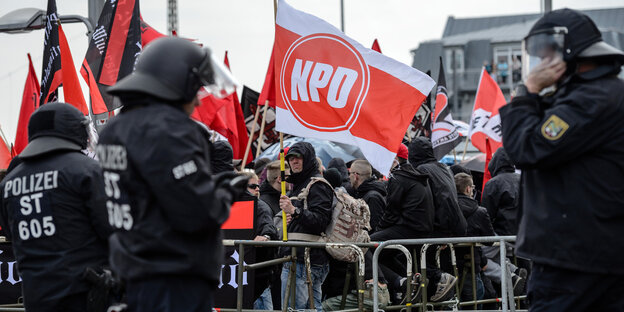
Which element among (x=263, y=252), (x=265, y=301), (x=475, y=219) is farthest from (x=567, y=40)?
(x=475, y=219)

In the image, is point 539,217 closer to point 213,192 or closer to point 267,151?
point 213,192

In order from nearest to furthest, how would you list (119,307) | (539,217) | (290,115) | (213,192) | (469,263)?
(213,192), (539,217), (119,307), (290,115), (469,263)

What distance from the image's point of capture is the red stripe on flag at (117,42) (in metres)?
11.0

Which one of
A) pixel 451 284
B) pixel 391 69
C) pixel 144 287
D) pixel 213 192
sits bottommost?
pixel 451 284

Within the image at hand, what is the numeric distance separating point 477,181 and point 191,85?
1251cm

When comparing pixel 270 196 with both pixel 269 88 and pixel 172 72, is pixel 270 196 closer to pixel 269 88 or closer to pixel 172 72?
pixel 269 88

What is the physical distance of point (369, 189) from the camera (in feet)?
34.7

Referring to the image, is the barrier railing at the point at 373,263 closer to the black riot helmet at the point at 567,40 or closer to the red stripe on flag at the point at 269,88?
the black riot helmet at the point at 567,40

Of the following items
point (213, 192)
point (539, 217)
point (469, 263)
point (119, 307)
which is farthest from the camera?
point (469, 263)

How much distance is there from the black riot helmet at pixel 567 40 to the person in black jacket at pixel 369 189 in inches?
238

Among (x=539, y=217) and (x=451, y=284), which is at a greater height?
(x=539, y=217)

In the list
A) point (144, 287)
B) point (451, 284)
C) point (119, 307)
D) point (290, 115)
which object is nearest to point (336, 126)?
point (290, 115)

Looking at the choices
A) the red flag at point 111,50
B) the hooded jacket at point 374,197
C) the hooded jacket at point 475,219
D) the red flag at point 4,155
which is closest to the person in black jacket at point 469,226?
the hooded jacket at point 475,219

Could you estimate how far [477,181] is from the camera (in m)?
16.2
